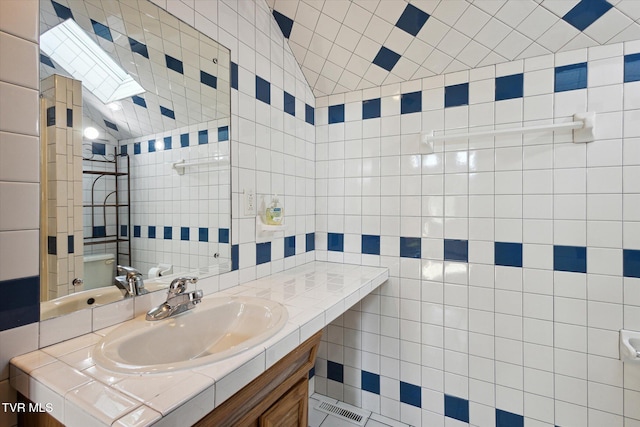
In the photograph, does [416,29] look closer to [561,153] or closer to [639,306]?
[561,153]

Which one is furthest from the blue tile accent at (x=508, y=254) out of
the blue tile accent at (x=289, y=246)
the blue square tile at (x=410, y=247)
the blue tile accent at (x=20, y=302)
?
the blue tile accent at (x=20, y=302)

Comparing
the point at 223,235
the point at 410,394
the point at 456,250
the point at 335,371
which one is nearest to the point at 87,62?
the point at 223,235

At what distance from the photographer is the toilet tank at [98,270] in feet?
2.96

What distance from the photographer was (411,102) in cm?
173

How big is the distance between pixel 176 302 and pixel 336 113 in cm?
148

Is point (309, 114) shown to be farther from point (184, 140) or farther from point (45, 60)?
point (45, 60)

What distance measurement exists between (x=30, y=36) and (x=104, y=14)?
0.86 ft

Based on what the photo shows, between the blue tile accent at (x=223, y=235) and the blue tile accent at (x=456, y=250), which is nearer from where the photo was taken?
the blue tile accent at (x=223, y=235)

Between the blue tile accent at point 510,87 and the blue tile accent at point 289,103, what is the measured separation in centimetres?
111

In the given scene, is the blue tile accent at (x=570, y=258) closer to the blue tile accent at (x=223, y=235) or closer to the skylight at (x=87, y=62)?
the blue tile accent at (x=223, y=235)

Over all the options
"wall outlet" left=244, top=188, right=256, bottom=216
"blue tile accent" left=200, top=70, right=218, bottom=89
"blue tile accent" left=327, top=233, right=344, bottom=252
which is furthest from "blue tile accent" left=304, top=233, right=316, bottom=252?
"blue tile accent" left=200, top=70, right=218, bottom=89

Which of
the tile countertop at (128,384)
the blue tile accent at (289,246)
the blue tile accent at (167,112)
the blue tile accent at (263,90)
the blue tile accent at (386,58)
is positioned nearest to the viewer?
the tile countertop at (128,384)

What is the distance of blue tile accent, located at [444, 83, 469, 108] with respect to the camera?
5.25 feet

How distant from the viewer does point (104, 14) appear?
0.94m
